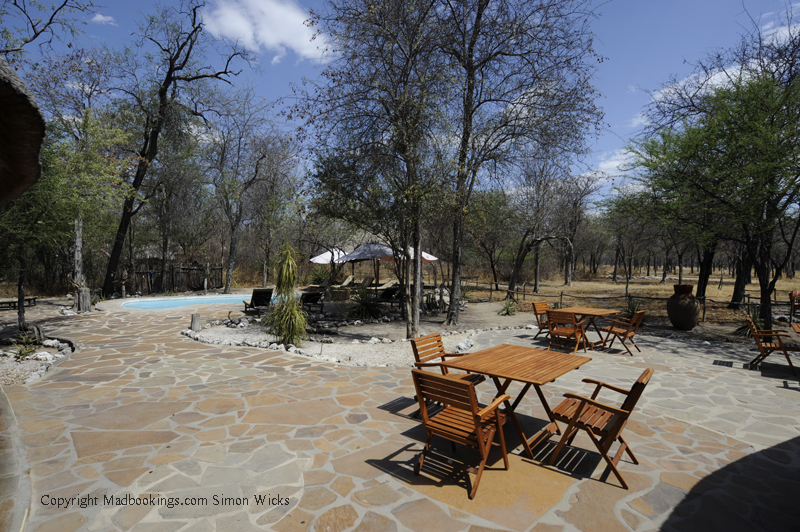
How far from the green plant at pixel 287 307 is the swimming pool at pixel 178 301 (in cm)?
823

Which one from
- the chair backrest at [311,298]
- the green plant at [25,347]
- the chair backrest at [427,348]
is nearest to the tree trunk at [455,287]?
the chair backrest at [311,298]

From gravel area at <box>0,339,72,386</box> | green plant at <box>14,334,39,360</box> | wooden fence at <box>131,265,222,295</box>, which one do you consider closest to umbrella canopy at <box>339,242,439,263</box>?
gravel area at <box>0,339,72,386</box>

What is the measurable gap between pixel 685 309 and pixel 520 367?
940cm

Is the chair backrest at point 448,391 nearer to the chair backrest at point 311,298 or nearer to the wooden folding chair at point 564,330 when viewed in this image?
the wooden folding chair at point 564,330

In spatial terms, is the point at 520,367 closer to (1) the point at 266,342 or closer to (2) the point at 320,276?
(1) the point at 266,342

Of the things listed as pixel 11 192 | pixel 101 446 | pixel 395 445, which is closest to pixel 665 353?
pixel 395 445

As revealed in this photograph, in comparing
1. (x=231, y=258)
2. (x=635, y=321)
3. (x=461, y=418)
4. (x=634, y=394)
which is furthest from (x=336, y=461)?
(x=231, y=258)

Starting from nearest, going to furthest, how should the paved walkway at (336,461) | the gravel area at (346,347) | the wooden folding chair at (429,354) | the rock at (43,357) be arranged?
1. the paved walkway at (336,461)
2. the wooden folding chair at (429,354)
3. the rock at (43,357)
4. the gravel area at (346,347)

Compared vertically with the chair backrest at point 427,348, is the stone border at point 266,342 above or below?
below

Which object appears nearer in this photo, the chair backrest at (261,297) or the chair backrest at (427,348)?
the chair backrest at (427,348)

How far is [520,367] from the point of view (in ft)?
11.7

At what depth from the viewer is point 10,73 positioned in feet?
6.45

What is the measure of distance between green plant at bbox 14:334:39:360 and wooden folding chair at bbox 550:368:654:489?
8002 mm

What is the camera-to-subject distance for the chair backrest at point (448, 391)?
2.74m
